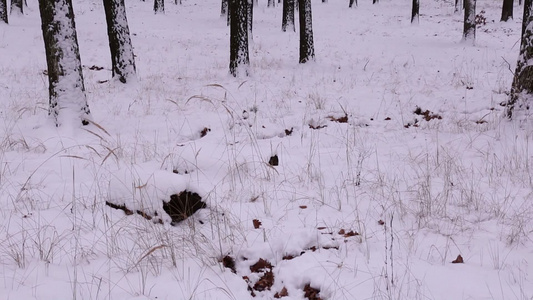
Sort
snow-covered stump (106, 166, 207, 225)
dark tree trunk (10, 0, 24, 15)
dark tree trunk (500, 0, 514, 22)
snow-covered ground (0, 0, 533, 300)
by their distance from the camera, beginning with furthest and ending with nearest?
dark tree trunk (500, 0, 514, 22), dark tree trunk (10, 0, 24, 15), snow-covered stump (106, 166, 207, 225), snow-covered ground (0, 0, 533, 300)

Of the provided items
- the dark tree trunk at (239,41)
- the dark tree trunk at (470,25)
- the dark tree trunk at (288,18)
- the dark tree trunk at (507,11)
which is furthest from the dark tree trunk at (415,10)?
the dark tree trunk at (239,41)

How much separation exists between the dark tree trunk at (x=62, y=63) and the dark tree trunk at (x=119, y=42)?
11.5 ft

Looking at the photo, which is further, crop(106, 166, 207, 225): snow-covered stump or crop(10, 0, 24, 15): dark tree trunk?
crop(10, 0, 24, 15): dark tree trunk

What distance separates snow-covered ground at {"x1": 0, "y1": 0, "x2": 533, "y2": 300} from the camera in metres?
2.66

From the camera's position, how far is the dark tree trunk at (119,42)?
9.70 m

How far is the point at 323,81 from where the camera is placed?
9961 millimetres

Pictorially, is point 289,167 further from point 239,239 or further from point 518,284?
point 518,284

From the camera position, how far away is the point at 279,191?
4.14 metres

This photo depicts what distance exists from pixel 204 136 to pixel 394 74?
6.52 meters

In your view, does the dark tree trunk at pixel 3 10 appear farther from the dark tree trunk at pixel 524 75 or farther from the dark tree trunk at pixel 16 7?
the dark tree trunk at pixel 524 75

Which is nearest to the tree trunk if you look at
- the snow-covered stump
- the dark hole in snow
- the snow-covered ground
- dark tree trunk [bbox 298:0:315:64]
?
the snow-covered ground

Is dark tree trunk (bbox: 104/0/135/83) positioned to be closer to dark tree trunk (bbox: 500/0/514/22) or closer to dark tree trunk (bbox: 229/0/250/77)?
dark tree trunk (bbox: 229/0/250/77)

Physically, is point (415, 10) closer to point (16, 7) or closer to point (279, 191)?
point (16, 7)

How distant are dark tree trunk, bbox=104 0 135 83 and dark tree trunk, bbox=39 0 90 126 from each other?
3.50m
